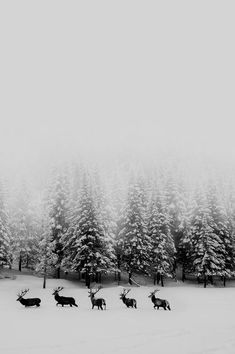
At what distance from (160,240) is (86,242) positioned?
10199 mm

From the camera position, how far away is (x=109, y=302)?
3033 cm

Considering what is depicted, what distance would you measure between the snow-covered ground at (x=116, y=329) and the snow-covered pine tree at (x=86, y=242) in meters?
10.5

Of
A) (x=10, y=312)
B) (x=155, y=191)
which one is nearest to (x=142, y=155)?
(x=155, y=191)

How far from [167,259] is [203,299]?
12.6 meters

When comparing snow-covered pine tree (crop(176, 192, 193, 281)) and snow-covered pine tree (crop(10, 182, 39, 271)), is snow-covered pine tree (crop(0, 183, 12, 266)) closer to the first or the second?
snow-covered pine tree (crop(10, 182, 39, 271))

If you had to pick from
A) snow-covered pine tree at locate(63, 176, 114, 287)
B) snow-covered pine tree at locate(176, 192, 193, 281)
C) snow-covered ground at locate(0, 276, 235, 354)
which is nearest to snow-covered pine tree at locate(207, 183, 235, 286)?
snow-covered pine tree at locate(176, 192, 193, 281)

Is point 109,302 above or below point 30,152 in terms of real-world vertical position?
below

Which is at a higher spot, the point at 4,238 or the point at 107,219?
the point at 107,219

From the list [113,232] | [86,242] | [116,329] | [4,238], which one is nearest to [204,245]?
[113,232]

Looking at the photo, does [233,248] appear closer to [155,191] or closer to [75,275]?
[155,191]

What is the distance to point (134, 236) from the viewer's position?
44.0 meters

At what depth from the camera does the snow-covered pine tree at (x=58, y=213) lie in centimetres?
4434

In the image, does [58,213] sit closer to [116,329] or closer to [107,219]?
[107,219]

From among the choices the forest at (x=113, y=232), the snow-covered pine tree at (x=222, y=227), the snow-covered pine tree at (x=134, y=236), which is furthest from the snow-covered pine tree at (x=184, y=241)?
the snow-covered pine tree at (x=134, y=236)
